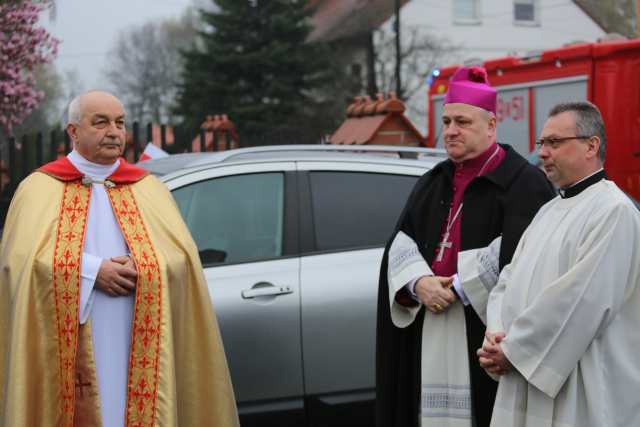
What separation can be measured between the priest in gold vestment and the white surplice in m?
0.86

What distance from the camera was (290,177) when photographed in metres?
5.97

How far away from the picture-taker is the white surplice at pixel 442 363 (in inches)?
175

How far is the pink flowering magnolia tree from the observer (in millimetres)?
14312

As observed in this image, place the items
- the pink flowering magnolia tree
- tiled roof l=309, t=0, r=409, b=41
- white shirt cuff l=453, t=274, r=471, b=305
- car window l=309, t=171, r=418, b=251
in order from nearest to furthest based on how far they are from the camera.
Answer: white shirt cuff l=453, t=274, r=471, b=305, car window l=309, t=171, r=418, b=251, the pink flowering magnolia tree, tiled roof l=309, t=0, r=409, b=41

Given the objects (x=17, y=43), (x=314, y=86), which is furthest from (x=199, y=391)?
(x=314, y=86)

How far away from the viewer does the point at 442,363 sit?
14.8 feet

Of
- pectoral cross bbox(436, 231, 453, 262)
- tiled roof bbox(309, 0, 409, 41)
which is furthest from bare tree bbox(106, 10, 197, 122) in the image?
pectoral cross bbox(436, 231, 453, 262)

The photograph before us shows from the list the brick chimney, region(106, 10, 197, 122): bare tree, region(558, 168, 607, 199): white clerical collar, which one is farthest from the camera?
region(106, 10, 197, 122): bare tree

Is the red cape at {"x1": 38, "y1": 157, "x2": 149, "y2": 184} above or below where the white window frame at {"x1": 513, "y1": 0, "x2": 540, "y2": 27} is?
below

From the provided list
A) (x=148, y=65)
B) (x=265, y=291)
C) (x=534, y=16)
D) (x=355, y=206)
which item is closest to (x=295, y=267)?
(x=265, y=291)

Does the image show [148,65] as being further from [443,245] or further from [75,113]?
[443,245]

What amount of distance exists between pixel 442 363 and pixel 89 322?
1453 millimetres

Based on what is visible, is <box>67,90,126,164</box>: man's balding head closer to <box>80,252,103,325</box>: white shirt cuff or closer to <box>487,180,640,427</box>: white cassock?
<box>80,252,103,325</box>: white shirt cuff

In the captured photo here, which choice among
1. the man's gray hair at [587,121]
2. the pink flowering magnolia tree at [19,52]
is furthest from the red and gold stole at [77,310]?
the pink flowering magnolia tree at [19,52]
